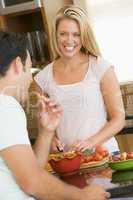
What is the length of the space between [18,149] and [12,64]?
0.97ft

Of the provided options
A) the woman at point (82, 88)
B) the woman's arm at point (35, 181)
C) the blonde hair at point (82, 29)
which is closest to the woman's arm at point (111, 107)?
the woman at point (82, 88)

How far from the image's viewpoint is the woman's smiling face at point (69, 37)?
2.01m

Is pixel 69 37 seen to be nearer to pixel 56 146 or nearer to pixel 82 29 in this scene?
pixel 82 29

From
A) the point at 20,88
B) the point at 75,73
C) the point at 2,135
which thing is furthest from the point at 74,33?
the point at 2,135

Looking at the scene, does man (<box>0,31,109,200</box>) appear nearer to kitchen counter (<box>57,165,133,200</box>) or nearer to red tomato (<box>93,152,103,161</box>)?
kitchen counter (<box>57,165,133,200</box>)

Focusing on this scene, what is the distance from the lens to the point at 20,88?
1440 millimetres

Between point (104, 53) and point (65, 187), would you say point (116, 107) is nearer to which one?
point (65, 187)

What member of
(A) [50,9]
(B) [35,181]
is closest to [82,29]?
(B) [35,181]

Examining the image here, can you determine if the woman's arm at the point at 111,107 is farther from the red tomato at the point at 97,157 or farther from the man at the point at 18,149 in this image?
the man at the point at 18,149

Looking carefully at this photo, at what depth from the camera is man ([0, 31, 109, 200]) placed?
1.28 m

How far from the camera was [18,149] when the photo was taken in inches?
50.4

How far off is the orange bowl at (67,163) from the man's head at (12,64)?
1.09 ft

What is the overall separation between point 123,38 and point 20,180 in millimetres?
1940

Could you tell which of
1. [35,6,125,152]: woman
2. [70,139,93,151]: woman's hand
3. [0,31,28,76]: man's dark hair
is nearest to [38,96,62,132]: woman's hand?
[70,139,93,151]: woman's hand
